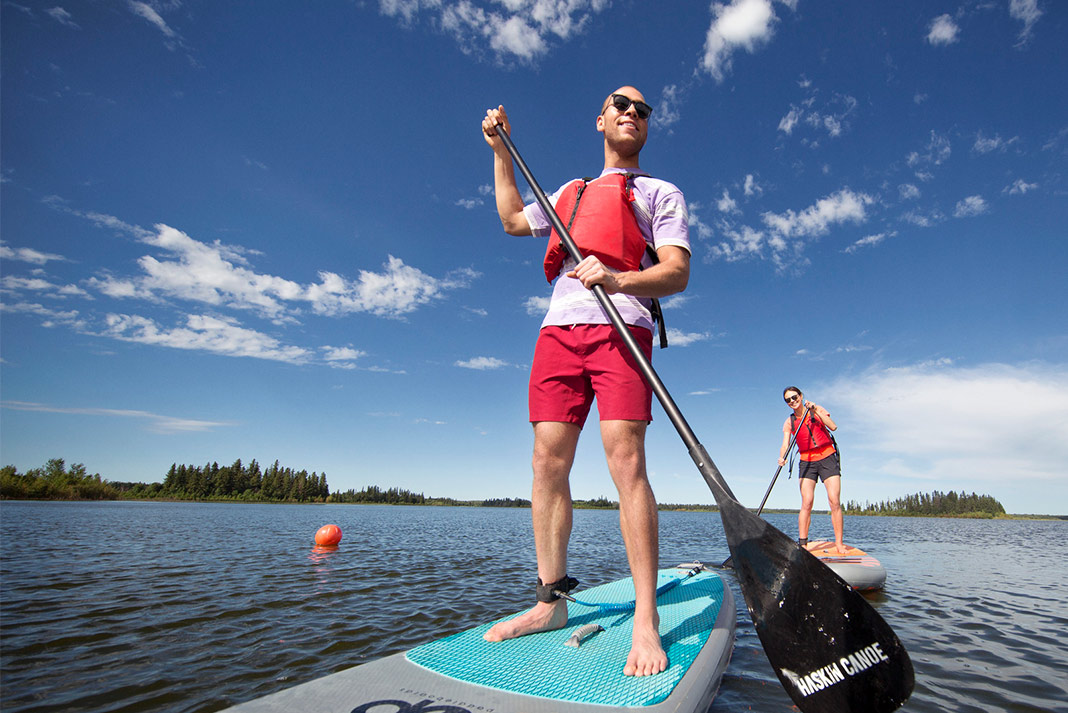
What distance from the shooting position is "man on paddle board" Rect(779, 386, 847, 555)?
829cm

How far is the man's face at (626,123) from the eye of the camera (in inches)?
119

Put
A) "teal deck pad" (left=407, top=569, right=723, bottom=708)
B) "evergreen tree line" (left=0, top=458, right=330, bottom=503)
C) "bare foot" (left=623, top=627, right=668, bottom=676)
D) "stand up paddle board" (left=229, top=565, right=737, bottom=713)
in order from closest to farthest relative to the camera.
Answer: "stand up paddle board" (left=229, top=565, right=737, bottom=713) → "teal deck pad" (left=407, top=569, right=723, bottom=708) → "bare foot" (left=623, top=627, right=668, bottom=676) → "evergreen tree line" (left=0, top=458, right=330, bottom=503)

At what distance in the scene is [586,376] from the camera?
2783 millimetres

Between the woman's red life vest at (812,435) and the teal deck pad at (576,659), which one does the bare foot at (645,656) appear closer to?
the teal deck pad at (576,659)

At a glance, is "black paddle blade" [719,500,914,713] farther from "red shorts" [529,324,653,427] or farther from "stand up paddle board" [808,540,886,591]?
"stand up paddle board" [808,540,886,591]

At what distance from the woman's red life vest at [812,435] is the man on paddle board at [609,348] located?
740cm

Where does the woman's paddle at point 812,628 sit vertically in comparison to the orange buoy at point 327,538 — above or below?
above

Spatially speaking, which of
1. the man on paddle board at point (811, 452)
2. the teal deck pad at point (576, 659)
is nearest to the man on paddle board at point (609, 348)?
the teal deck pad at point (576, 659)

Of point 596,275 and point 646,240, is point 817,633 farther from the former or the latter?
point 646,240

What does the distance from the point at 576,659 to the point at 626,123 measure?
3.12 meters

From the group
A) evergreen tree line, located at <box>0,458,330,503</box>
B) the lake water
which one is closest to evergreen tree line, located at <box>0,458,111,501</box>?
evergreen tree line, located at <box>0,458,330,503</box>

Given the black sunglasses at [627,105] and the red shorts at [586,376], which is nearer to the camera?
the red shorts at [586,376]

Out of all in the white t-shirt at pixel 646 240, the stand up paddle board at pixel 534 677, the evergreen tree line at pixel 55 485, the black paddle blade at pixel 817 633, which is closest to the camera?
the black paddle blade at pixel 817 633

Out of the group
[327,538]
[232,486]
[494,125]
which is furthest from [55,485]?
[494,125]
